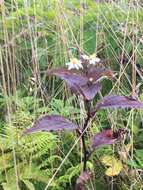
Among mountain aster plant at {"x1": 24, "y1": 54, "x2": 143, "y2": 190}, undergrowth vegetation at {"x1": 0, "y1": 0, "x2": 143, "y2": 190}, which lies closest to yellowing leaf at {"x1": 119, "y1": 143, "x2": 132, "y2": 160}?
undergrowth vegetation at {"x1": 0, "y1": 0, "x2": 143, "y2": 190}

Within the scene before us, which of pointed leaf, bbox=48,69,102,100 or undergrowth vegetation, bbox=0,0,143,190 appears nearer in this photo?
pointed leaf, bbox=48,69,102,100

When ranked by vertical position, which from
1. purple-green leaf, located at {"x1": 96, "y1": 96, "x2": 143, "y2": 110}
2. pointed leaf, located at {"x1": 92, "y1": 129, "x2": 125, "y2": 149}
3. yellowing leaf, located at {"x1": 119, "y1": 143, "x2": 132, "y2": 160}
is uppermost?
purple-green leaf, located at {"x1": 96, "y1": 96, "x2": 143, "y2": 110}

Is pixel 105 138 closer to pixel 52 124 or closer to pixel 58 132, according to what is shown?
pixel 52 124

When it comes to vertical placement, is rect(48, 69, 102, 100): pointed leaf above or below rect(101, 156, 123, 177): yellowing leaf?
above

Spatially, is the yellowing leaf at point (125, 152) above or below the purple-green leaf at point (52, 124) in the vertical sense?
below

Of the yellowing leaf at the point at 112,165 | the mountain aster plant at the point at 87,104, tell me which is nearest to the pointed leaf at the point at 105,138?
the mountain aster plant at the point at 87,104

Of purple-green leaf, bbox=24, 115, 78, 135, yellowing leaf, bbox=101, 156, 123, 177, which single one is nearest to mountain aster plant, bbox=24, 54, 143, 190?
purple-green leaf, bbox=24, 115, 78, 135

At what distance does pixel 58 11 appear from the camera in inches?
54.0

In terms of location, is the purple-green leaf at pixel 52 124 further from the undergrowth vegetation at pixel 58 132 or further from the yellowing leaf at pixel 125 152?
the yellowing leaf at pixel 125 152

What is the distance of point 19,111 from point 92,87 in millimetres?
430

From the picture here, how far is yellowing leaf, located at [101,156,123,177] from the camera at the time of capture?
1.10 m

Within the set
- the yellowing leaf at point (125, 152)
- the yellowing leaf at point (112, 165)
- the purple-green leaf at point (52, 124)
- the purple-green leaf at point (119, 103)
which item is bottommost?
the yellowing leaf at point (112, 165)

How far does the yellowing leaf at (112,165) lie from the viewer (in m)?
1.10

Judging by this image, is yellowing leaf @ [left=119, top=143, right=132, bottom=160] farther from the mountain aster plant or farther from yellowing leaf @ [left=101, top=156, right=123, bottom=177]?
the mountain aster plant
